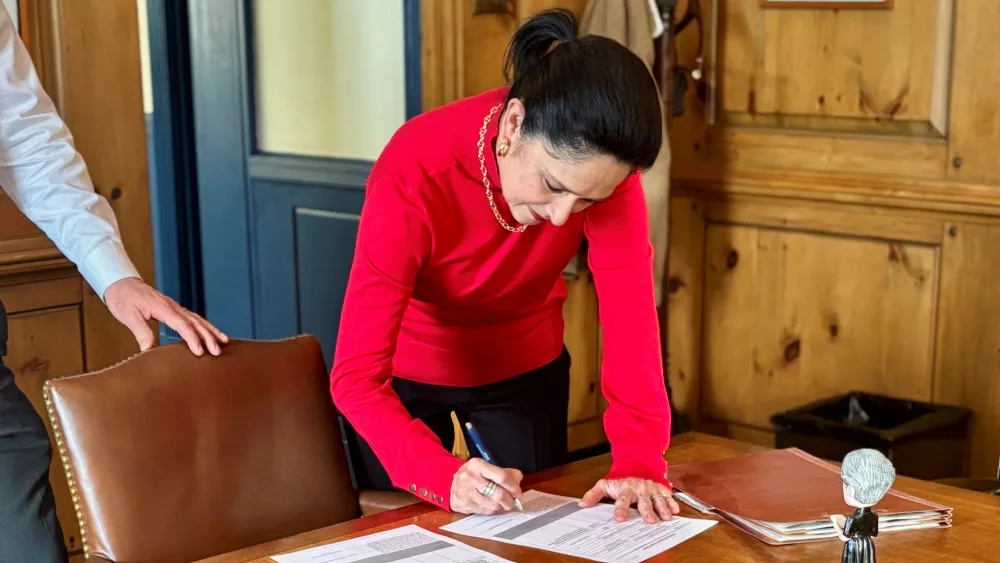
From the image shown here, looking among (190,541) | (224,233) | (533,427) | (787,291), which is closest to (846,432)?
(787,291)

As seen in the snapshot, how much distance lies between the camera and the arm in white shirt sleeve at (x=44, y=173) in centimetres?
197

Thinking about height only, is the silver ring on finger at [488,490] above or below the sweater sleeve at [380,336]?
below

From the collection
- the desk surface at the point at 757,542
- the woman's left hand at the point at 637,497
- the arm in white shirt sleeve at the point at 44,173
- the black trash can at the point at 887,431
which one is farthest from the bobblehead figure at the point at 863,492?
the black trash can at the point at 887,431

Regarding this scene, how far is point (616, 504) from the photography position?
5.40ft

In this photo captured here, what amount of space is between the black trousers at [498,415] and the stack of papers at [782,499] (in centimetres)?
40

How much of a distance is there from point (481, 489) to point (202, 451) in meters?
0.41

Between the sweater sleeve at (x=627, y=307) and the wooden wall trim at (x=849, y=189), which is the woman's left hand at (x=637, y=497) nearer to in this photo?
the sweater sleeve at (x=627, y=307)

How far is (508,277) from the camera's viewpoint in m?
1.97

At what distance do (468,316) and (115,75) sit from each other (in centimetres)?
105

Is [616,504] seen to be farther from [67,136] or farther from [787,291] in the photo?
[787,291]

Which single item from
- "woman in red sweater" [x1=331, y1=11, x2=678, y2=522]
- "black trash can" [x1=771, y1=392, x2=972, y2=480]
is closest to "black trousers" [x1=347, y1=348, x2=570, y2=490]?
"woman in red sweater" [x1=331, y1=11, x2=678, y2=522]

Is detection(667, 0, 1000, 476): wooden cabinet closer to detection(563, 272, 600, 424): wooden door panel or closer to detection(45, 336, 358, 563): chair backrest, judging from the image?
detection(563, 272, 600, 424): wooden door panel

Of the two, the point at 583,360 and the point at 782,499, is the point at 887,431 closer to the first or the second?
the point at 583,360

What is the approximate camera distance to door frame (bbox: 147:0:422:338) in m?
4.07
